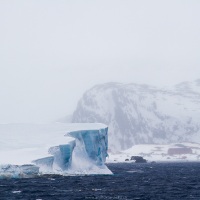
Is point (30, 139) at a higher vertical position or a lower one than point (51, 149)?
higher

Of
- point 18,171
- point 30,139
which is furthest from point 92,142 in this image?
point 18,171

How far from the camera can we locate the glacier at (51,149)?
175 ft

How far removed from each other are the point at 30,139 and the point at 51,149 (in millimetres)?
6792

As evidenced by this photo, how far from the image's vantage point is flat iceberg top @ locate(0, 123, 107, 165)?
181 ft

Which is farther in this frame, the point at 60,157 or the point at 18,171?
the point at 60,157

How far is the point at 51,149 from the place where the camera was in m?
57.2

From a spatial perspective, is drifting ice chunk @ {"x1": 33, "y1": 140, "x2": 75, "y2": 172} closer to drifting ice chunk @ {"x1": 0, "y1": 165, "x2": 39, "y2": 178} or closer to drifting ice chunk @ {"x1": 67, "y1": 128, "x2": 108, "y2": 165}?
drifting ice chunk @ {"x1": 0, "y1": 165, "x2": 39, "y2": 178}

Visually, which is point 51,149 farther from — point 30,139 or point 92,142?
point 92,142

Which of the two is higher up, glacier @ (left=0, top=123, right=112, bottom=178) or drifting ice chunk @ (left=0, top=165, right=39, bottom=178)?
glacier @ (left=0, top=123, right=112, bottom=178)

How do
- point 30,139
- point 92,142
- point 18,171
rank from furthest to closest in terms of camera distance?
point 92,142 → point 30,139 → point 18,171

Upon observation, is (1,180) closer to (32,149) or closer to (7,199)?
(32,149)

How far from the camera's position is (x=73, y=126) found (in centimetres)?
6962

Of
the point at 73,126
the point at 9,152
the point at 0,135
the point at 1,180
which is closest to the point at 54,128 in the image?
the point at 73,126

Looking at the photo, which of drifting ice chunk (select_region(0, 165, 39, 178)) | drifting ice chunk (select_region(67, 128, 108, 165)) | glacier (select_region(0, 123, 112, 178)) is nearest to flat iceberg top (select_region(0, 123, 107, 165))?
glacier (select_region(0, 123, 112, 178))
